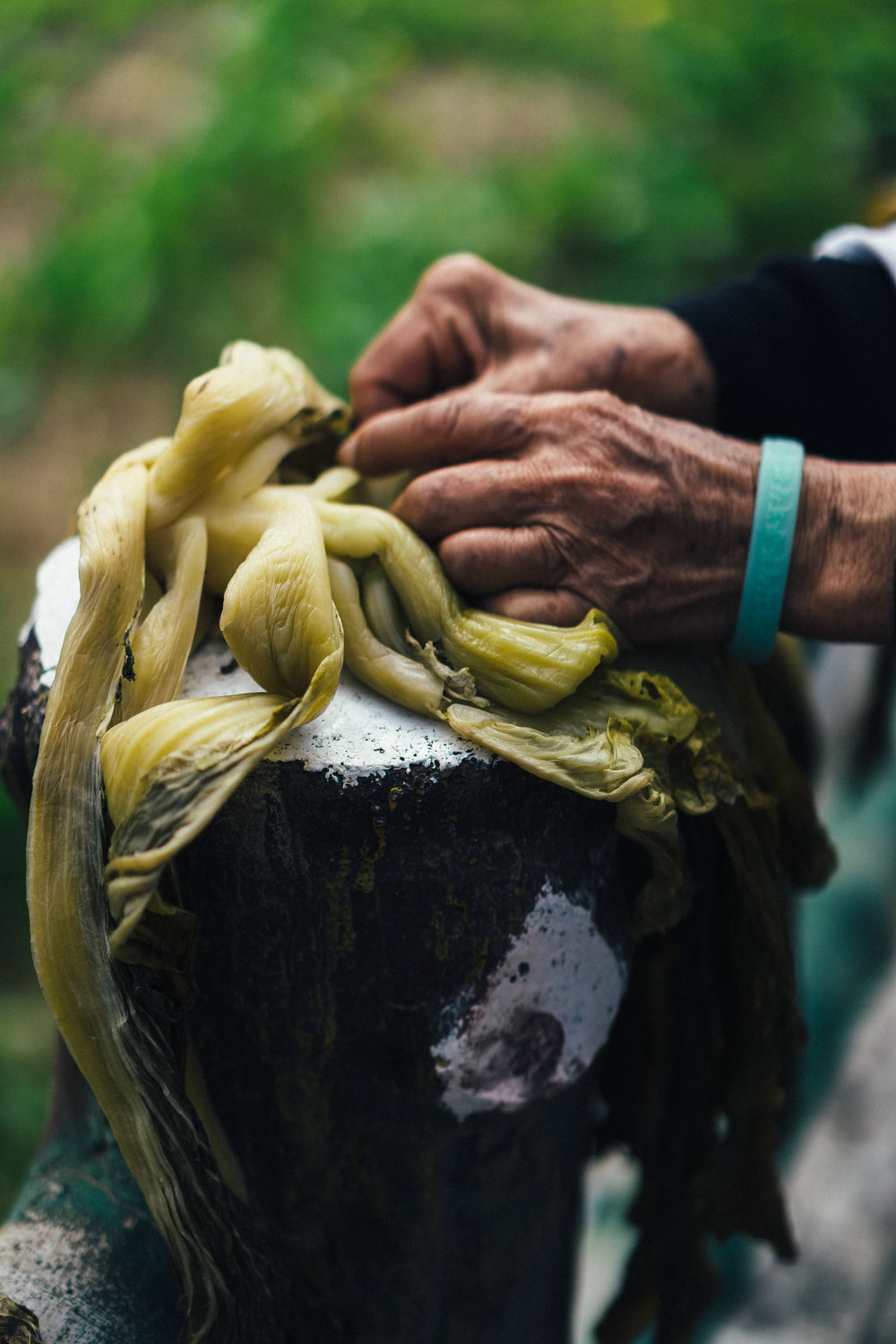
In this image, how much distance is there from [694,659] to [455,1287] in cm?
59

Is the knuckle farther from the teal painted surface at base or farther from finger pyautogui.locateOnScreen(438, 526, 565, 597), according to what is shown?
the teal painted surface at base

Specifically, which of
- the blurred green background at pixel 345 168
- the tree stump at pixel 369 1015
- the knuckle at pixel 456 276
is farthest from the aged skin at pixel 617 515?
the blurred green background at pixel 345 168

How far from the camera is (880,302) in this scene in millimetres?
1097

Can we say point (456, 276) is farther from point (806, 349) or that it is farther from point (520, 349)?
point (806, 349)

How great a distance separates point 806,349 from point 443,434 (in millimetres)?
531

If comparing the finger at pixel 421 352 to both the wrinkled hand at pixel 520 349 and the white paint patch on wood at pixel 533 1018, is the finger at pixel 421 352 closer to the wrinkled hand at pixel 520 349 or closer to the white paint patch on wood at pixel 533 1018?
the wrinkled hand at pixel 520 349

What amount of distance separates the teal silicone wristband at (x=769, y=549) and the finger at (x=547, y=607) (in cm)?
14

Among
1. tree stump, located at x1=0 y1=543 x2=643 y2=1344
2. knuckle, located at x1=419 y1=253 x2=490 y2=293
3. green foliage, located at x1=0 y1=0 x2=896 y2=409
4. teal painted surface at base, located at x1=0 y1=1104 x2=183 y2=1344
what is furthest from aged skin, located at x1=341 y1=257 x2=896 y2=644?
green foliage, located at x1=0 y1=0 x2=896 y2=409

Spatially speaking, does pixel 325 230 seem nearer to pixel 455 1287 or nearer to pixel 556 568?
pixel 556 568

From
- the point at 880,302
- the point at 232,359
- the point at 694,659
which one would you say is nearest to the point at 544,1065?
the point at 694,659

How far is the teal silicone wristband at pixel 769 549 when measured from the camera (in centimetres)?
81

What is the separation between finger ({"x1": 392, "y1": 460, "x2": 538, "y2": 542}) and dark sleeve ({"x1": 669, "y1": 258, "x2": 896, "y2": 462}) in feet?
1.47

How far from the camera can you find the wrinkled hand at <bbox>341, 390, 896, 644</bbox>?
0.79 m

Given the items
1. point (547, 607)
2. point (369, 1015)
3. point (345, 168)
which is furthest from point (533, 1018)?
point (345, 168)
